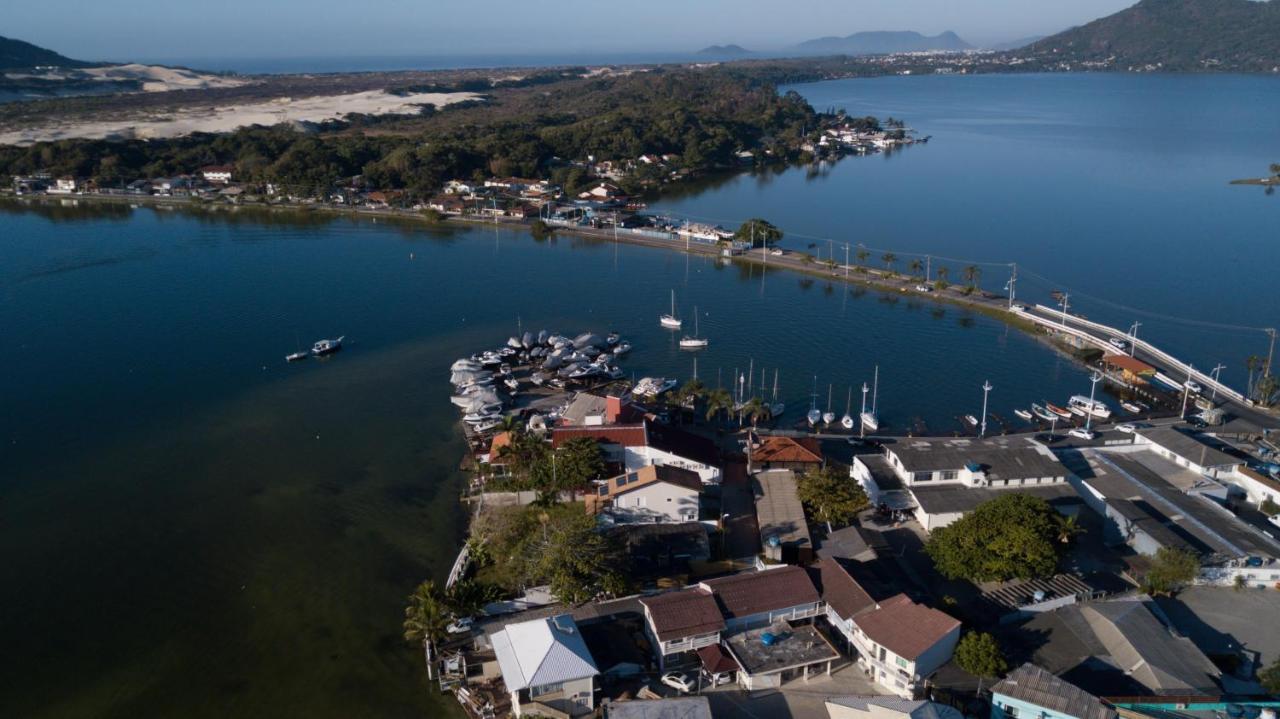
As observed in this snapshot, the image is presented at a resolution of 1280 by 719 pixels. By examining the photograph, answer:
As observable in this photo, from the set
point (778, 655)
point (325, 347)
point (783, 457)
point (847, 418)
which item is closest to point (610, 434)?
point (783, 457)

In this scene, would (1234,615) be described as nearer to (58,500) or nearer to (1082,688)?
(1082,688)

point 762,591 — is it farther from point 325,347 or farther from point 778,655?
point 325,347

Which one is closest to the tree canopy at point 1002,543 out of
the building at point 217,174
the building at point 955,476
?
the building at point 955,476

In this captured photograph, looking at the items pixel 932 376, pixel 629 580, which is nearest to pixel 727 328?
pixel 932 376

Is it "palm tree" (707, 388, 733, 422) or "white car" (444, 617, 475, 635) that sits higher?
"palm tree" (707, 388, 733, 422)

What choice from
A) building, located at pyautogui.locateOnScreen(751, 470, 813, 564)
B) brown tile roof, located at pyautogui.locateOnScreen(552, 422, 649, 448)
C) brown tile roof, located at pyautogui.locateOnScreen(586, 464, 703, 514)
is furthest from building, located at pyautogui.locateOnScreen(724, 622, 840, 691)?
brown tile roof, located at pyautogui.locateOnScreen(552, 422, 649, 448)

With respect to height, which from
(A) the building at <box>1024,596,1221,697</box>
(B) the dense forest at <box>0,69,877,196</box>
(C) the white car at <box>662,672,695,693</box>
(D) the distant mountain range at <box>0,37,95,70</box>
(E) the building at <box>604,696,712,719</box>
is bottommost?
(C) the white car at <box>662,672,695,693</box>

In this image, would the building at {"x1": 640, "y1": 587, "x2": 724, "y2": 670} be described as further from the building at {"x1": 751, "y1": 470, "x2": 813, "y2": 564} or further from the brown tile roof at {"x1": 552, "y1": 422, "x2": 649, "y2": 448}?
the brown tile roof at {"x1": 552, "y1": 422, "x2": 649, "y2": 448}
